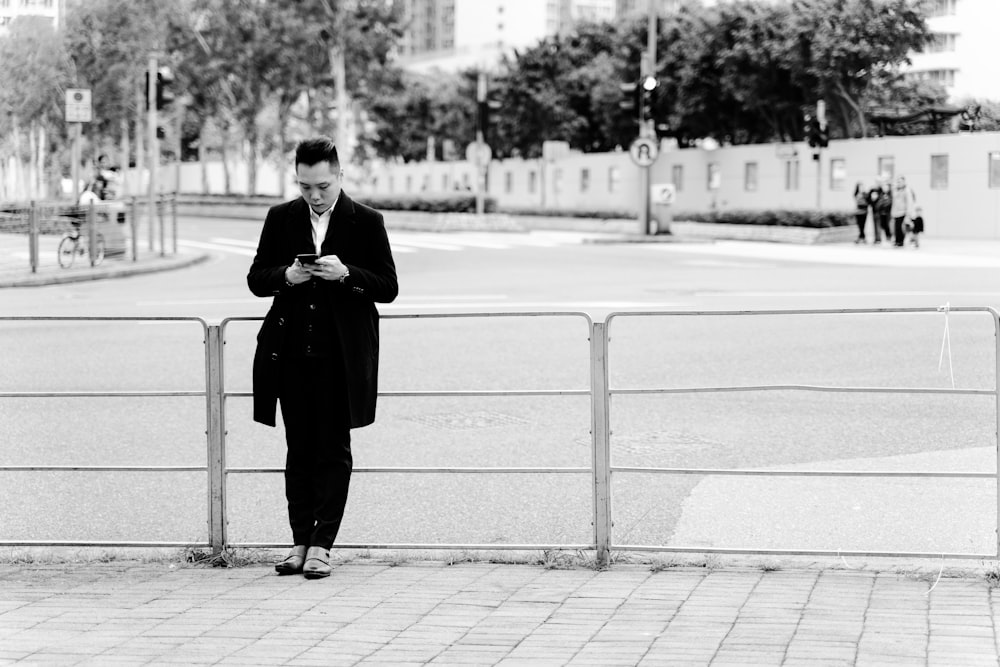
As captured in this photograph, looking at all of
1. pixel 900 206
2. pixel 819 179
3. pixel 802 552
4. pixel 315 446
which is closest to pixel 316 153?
pixel 315 446

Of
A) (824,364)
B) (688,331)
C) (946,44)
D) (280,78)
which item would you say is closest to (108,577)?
(824,364)

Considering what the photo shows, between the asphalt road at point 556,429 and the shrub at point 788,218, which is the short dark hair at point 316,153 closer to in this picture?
the asphalt road at point 556,429

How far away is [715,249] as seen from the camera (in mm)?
32469

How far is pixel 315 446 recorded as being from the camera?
5.97m

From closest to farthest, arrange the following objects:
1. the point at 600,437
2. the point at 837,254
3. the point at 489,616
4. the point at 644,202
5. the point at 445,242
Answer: the point at 489,616 < the point at 600,437 < the point at 837,254 < the point at 445,242 < the point at 644,202

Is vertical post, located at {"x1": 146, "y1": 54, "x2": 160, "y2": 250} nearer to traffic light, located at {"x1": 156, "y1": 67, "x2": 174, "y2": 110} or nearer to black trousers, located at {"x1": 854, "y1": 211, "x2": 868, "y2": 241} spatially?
traffic light, located at {"x1": 156, "y1": 67, "x2": 174, "y2": 110}

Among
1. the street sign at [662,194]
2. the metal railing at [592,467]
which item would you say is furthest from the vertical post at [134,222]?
the metal railing at [592,467]

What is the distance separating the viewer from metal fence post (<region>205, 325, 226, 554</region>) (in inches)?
244

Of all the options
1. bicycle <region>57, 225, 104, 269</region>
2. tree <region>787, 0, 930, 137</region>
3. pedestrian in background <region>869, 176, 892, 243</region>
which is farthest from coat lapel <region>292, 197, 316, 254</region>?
tree <region>787, 0, 930, 137</region>

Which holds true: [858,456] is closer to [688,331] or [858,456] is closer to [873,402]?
[873,402]

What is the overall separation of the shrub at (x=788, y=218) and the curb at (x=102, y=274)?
1707 cm

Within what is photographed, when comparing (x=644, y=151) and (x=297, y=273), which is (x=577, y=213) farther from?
(x=297, y=273)

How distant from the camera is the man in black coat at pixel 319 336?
5.79 m

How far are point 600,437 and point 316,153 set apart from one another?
1687 mm
